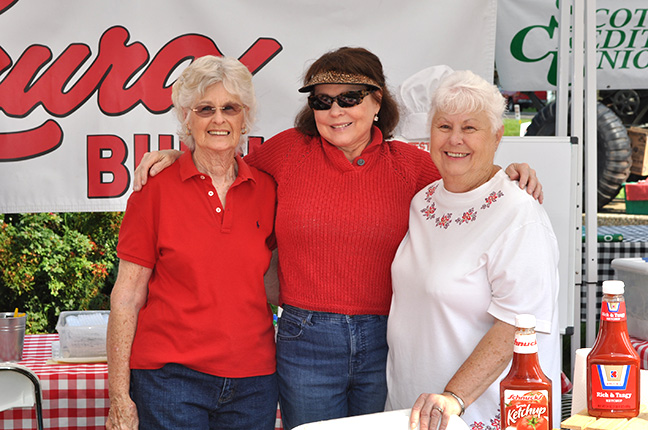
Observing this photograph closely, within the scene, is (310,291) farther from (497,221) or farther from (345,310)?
(497,221)

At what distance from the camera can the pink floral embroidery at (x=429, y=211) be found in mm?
2045

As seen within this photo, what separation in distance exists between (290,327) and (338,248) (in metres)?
0.27

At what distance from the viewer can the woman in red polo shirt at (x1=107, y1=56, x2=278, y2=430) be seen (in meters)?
2.00

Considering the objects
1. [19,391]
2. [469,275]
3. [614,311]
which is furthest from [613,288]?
[19,391]

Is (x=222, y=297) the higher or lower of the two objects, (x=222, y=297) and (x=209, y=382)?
the higher

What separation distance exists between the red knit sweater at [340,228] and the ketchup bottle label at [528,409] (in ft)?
2.55

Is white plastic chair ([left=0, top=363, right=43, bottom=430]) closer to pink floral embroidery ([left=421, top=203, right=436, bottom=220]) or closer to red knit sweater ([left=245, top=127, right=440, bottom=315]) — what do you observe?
red knit sweater ([left=245, top=127, right=440, bottom=315])

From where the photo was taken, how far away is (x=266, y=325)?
212 cm

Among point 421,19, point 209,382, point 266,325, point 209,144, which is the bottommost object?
point 209,382

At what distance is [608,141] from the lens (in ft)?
23.8

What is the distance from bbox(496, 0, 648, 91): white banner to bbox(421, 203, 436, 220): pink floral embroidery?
2.80m

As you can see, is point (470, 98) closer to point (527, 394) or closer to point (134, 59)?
point (527, 394)

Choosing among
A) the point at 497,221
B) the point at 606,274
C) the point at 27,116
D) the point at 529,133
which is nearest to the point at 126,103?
the point at 27,116

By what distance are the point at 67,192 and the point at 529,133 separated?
4.83 meters
